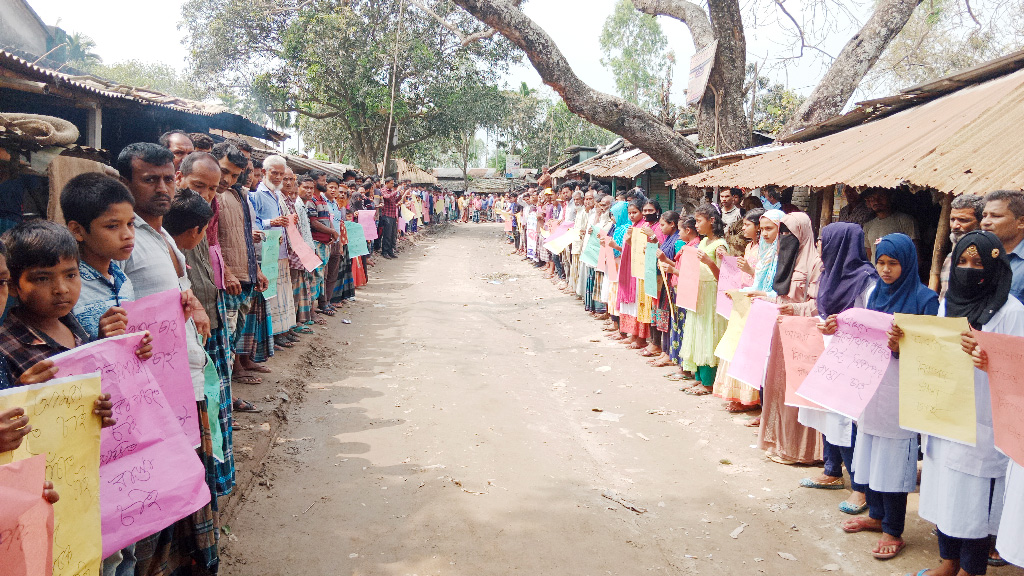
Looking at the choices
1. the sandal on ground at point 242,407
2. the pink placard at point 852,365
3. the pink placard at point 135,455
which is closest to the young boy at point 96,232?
the pink placard at point 135,455

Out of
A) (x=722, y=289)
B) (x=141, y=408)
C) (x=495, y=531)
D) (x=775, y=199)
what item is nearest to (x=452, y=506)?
(x=495, y=531)

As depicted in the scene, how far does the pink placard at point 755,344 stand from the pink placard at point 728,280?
2.84ft

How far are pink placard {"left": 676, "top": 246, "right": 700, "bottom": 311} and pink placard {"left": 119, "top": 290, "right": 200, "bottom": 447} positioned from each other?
15.3ft

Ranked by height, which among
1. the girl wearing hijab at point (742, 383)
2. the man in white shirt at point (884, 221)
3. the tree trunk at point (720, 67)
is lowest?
the girl wearing hijab at point (742, 383)

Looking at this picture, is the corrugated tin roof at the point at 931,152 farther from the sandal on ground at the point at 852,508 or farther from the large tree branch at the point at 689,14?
the large tree branch at the point at 689,14

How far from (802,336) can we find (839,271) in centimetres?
43

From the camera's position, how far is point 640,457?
463 cm

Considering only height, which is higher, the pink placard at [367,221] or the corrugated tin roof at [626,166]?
the corrugated tin roof at [626,166]

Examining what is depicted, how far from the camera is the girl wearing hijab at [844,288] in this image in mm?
3678

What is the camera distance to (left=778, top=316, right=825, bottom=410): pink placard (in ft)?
12.5

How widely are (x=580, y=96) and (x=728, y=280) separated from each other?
5.78 meters

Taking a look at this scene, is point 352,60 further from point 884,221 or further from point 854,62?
point 884,221

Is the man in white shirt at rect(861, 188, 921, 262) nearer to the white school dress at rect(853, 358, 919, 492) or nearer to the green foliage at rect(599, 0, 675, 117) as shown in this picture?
the white school dress at rect(853, 358, 919, 492)

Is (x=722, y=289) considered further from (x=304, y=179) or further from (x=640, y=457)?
(x=304, y=179)
